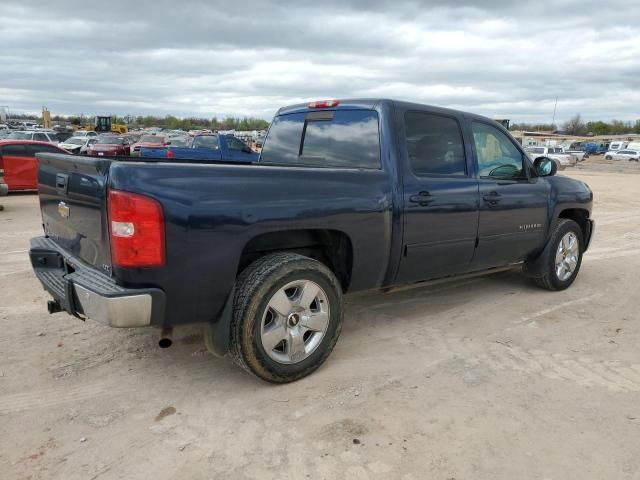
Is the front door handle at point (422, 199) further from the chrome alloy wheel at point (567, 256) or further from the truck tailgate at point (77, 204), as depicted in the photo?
the chrome alloy wheel at point (567, 256)

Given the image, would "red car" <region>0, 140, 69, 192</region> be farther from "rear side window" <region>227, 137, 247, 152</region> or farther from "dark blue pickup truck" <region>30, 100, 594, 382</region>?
"dark blue pickup truck" <region>30, 100, 594, 382</region>

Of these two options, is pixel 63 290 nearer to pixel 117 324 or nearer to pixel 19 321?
pixel 117 324

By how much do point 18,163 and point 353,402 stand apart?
42.6 ft

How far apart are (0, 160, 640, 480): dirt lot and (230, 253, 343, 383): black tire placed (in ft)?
0.48

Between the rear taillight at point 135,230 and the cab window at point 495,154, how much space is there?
297cm

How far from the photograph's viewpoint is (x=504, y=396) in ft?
10.9

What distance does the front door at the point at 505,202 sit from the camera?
15.1 feet

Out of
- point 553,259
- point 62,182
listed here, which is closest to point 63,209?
point 62,182

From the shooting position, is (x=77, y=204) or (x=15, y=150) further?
(x=15, y=150)

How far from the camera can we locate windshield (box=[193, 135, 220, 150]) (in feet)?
54.8

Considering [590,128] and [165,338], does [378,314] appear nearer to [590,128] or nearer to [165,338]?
[165,338]

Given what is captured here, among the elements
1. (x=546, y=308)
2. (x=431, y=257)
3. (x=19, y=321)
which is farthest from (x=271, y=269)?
(x=546, y=308)

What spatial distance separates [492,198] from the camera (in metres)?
4.59

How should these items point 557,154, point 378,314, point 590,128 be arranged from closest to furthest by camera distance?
point 378,314, point 557,154, point 590,128
